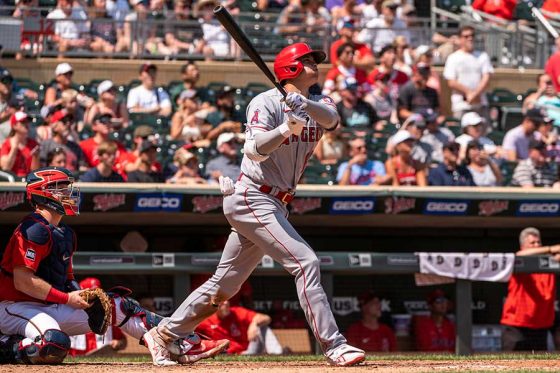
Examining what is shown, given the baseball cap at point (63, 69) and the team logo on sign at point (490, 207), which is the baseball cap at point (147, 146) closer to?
→ the baseball cap at point (63, 69)

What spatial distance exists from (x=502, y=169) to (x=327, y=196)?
2416 mm

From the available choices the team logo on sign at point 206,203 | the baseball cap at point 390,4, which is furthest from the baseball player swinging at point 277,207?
the baseball cap at point 390,4

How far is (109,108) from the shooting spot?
38.3ft

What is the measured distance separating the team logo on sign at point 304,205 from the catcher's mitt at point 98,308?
132 inches

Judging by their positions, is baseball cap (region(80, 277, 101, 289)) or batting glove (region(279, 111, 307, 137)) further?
baseball cap (region(80, 277, 101, 289))

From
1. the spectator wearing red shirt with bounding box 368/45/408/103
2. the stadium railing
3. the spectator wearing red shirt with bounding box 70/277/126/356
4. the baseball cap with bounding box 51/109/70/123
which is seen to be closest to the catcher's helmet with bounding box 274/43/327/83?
the stadium railing

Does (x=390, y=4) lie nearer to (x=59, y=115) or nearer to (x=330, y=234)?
(x=330, y=234)

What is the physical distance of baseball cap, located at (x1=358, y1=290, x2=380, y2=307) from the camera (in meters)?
10.5

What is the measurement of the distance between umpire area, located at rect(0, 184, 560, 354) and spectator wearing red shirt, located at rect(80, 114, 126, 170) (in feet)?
1.88

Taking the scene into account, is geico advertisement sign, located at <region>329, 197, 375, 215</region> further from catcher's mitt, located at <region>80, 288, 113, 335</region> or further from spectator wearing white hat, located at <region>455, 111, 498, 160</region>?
catcher's mitt, located at <region>80, 288, 113, 335</region>

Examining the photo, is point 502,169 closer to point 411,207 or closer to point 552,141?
point 552,141

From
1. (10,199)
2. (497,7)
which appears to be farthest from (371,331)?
(497,7)

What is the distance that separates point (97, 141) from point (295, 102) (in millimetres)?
5110

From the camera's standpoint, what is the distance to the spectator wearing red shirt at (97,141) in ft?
35.1
